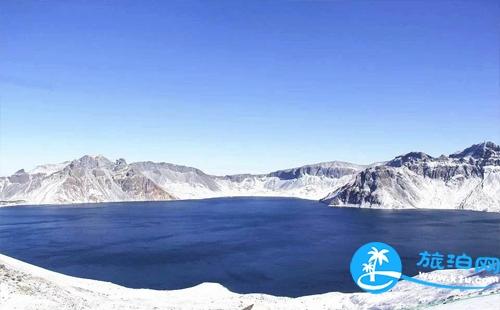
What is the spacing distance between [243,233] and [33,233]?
8020cm

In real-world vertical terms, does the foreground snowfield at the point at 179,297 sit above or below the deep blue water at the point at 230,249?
above

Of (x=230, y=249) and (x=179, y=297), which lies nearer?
(x=179, y=297)

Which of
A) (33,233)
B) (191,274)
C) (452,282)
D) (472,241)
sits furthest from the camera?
(33,233)

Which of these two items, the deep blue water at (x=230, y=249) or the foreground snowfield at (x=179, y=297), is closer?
the foreground snowfield at (x=179, y=297)

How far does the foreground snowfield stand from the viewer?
161ft

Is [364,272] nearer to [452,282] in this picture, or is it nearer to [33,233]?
[452,282]

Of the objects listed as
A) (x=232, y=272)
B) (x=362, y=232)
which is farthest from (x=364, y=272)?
(x=362, y=232)

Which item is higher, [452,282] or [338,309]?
[452,282]

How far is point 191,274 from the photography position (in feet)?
320

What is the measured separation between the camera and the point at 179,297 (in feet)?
219

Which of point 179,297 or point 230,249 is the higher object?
point 179,297

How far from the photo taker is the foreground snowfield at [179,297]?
4900 centimetres

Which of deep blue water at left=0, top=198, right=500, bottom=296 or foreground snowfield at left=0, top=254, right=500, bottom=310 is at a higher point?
foreground snowfield at left=0, top=254, right=500, bottom=310

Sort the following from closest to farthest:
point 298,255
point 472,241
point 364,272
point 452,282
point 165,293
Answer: point 452,282
point 165,293
point 364,272
point 298,255
point 472,241
